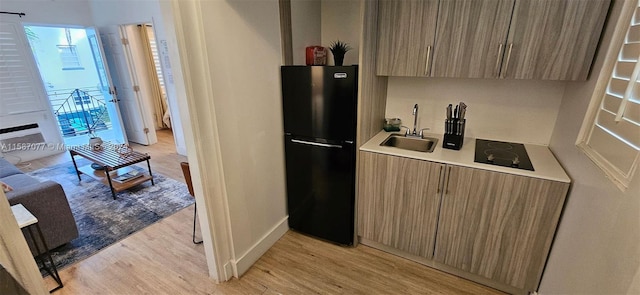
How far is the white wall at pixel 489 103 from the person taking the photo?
6.45 ft

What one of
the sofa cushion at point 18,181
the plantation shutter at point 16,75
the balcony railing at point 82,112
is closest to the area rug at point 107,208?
the sofa cushion at point 18,181

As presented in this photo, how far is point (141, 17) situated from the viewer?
4035 mm

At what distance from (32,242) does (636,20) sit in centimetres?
373

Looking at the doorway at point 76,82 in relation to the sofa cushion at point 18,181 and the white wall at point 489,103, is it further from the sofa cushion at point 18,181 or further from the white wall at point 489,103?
the white wall at point 489,103

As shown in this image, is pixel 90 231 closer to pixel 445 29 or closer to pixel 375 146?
pixel 375 146

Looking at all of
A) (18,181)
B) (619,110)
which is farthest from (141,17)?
(619,110)

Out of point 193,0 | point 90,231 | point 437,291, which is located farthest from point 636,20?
point 90,231

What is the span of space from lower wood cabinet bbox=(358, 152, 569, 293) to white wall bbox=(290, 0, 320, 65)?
1.04 metres

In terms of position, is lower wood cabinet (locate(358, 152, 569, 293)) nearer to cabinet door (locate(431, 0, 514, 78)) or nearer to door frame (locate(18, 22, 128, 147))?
cabinet door (locate(431, 0, 514, 78))

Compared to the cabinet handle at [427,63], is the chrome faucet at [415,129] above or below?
below

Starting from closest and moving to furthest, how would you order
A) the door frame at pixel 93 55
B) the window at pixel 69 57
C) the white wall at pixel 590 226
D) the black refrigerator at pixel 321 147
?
the white wall at pixel 590 226
the black refrigerator at pixel 321 147
the door frame at pixel 93 55
the window at pixel 69 57

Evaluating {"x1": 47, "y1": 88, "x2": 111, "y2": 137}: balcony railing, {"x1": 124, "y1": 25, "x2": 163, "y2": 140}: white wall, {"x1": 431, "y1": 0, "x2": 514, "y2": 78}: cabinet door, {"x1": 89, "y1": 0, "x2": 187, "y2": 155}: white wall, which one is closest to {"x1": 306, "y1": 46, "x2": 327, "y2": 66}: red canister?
{"x1": 431, "y1": 0, "x2": 514, "y2": 78}: cabinet door

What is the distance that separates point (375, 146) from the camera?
2.07 meters

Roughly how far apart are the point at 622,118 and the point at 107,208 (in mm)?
4040
